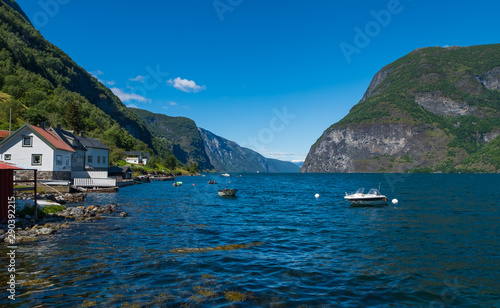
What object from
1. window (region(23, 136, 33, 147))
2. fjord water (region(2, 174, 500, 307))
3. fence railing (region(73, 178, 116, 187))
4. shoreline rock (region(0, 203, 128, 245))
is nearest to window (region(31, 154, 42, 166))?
window (region(23, 136, 33, 147))

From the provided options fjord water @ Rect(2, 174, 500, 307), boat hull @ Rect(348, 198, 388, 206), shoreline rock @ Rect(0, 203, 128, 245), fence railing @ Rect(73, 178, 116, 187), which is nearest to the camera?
fjord water @ Rect(2, 174, 500, 307)

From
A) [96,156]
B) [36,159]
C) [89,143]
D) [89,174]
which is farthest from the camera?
[96,156]

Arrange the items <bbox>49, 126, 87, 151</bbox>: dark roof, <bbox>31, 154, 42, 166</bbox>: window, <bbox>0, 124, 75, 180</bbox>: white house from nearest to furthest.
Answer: <bbox>0, 124, 75, 180</bbox>: white house
<bbox>31, 154, 42, 166</bbox>: window
<bbox>49, 126, 87, 151</bbox>: dark roof

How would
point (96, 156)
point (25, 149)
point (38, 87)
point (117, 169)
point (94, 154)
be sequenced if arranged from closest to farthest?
1. point (25, 149)
2. point (94, 154)
3. point (96, 156)
4. point (117, 169)
5. point (38, 87)

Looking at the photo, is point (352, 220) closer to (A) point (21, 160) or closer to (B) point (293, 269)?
(B) point (293, 269)

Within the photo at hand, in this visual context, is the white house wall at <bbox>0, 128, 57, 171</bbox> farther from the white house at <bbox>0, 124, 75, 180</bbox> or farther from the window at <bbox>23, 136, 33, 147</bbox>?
the window at <bbox>23, 136, 33, 147</bbox>

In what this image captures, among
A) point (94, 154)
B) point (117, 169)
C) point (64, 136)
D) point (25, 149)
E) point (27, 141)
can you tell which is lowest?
point (117, 169)

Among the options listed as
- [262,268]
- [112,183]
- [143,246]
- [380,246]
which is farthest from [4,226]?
[112,183]

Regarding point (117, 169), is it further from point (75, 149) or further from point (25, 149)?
point (25, 149)

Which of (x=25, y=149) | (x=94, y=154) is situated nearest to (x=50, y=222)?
(x=25, y=149)

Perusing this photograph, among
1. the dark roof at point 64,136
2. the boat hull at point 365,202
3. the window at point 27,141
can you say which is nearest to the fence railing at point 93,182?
the window at point 27,141

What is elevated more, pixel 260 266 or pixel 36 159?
pixel 36 159

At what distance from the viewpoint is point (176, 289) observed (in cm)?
1202

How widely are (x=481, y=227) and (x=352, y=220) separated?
11708 millimetres
